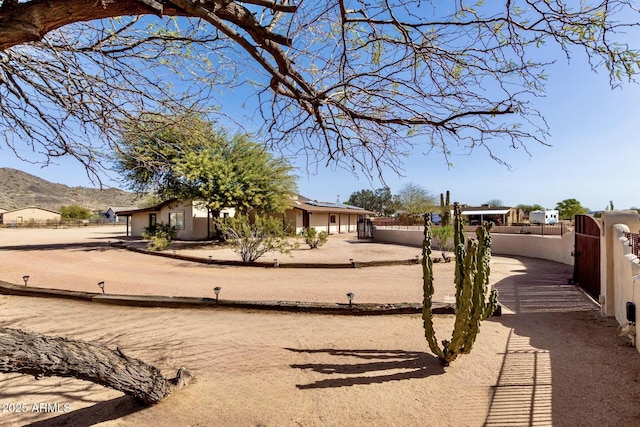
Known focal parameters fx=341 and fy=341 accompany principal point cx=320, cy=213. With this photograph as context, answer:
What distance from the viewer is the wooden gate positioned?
798 centimetres

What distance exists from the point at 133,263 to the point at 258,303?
10.1 m

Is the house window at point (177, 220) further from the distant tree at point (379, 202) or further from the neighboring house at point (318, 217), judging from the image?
the distant tree at point (379, 202)

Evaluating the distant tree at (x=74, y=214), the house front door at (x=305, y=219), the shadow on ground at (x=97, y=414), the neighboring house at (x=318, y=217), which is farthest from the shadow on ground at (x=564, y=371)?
the distant tree at (x=74, y=214)

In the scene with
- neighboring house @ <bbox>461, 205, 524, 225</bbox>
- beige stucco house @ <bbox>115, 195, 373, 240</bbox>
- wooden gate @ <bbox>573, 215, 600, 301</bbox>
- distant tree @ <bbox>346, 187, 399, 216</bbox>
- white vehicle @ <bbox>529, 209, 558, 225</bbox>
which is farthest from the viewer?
distant tree @ <bbox>346, 187, 399, 216</bbox>

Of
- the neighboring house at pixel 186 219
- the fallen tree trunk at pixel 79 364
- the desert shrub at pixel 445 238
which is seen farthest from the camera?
the neighboring house at pixel 186 219

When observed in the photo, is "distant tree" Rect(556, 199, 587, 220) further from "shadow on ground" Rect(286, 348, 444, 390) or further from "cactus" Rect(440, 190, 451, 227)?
Answer: "shadow on ground" Rect(286, 348, 444, 390)

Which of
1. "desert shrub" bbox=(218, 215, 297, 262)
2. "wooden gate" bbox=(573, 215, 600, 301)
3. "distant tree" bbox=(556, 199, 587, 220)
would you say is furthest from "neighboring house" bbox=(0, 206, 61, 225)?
"distant tree" bbox=(556, 199, 587, 220)

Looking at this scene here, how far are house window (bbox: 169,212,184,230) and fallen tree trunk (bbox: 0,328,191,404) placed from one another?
26.0 meters

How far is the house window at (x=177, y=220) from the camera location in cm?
2793

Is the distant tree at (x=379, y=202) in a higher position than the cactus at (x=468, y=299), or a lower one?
higher

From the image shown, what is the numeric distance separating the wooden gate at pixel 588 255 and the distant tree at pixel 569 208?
157 ft

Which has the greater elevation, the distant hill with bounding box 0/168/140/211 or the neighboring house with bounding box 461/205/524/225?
the distant hill with bounding box 0/168/140/211

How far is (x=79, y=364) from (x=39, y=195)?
12458cm

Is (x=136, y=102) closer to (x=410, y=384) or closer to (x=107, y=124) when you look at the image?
(x=107, y=124)
